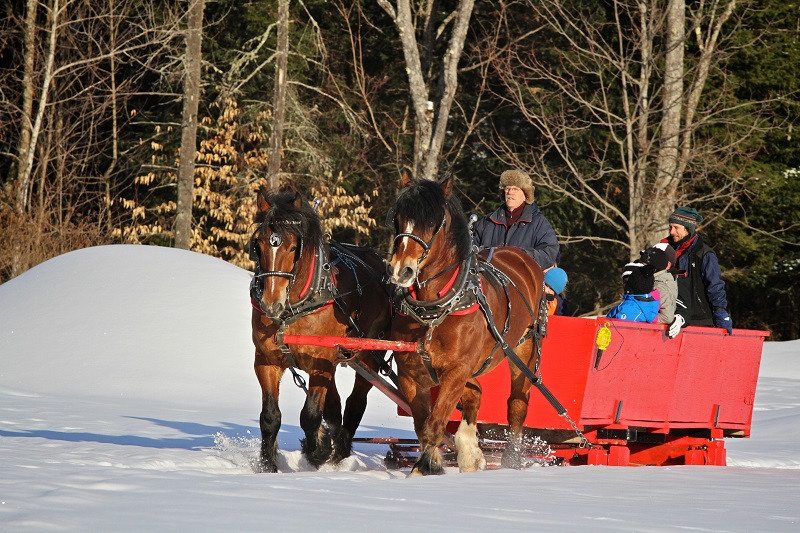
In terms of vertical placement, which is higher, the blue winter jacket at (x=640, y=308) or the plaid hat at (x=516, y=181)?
the plaid hat at (x=516, y=181)

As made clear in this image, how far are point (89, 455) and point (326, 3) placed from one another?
69.0 feet

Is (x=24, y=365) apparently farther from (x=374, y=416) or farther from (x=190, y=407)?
(x=374, y=416)

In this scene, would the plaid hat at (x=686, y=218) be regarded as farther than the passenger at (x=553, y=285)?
Yes

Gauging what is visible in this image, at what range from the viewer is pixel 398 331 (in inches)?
246

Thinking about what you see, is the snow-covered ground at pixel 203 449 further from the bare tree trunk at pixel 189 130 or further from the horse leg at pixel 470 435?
the bare tree trunk at pixel 189 130

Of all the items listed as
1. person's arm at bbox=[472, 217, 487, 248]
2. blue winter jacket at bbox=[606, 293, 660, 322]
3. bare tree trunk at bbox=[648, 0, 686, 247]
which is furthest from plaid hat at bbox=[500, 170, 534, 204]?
bare tree trunk at bbox=[648, 0, 686, 247]

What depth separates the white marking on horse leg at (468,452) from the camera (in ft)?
21.1

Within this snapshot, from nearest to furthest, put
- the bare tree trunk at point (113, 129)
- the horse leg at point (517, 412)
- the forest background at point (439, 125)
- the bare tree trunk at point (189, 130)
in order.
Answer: the horse leg at point (517, 412) → the forest background at point (439, 125) → the bare tree trunk at point (189, 130) → the bare tree trunk at point (113, 129)

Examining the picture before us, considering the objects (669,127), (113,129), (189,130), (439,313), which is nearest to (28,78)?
(113,129)

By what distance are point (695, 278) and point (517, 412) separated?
1866 millimetres

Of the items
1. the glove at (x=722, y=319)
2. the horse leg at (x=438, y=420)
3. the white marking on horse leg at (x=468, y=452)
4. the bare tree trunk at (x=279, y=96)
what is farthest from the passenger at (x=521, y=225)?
the bare tree trunk at (x=279, y=96)

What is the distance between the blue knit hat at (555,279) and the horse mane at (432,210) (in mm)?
1657

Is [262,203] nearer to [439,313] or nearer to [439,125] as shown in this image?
[439,313]

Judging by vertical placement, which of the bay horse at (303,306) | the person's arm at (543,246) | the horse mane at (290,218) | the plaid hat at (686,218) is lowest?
the bay horse at (303,306)
